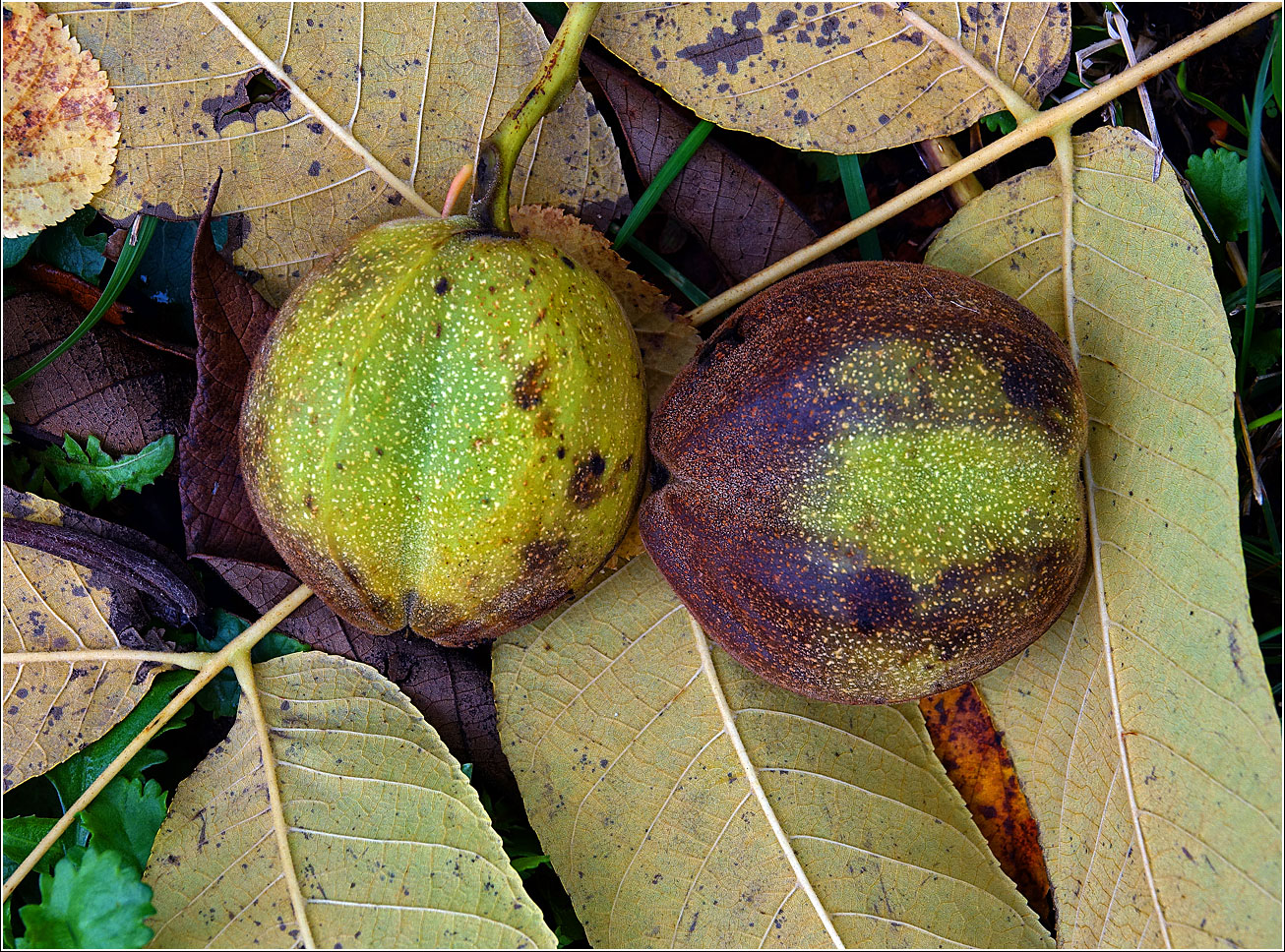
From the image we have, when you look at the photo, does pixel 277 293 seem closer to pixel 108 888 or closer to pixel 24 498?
pixel 24 498

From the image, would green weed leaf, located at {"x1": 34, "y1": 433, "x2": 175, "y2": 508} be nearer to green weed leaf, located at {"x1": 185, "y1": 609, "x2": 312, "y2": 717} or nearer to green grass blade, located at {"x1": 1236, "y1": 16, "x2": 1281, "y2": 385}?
green weed leaf, located at {"x1": 185, "y1": 609, "x2": 312, "y2": 717}

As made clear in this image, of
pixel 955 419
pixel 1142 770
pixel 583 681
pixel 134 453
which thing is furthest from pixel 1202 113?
pixel 134 453

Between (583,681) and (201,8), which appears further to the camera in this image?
(583,681)

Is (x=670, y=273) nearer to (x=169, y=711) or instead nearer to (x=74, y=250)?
(x=74, y=250)

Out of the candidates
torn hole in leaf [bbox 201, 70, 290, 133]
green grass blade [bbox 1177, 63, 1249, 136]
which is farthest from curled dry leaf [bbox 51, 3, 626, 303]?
green grass blade [bbox 1177, 63, 1249, 136]

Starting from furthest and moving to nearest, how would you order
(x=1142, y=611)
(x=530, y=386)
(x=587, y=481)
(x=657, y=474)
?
(x=657, y=474)
(x=1142, y=611)
(x=587, y=481)
(x=530, y=386)

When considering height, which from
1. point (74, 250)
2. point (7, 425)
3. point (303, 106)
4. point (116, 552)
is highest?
point (303, 106)

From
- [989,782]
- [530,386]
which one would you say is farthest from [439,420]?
[989,782]
